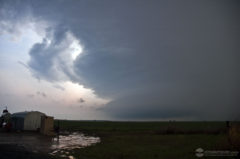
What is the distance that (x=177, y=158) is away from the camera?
17.3 metres

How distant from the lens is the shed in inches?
1944

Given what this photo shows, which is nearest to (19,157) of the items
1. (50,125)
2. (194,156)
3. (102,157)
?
(102,157)

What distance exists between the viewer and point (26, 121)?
49.5m

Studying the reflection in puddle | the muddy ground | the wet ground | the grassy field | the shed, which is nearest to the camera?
→ the muddy ground

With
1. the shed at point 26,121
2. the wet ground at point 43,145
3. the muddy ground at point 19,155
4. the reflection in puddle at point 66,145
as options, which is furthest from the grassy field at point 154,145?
the shed at point 26,121

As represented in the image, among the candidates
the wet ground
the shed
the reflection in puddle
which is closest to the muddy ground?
the wet ground

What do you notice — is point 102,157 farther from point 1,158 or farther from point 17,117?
point 17,117

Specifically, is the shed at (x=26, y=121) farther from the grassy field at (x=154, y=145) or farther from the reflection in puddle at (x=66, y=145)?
the reflection in puddle at (x=66, y=145)

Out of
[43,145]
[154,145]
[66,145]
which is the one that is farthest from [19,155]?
[154,145]

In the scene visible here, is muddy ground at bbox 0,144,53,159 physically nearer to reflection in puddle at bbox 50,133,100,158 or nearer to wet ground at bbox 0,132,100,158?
wet ground at bbox 0,132,100,158

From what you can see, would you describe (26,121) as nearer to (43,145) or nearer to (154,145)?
(43,145)

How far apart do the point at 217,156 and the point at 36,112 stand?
42.9 meters

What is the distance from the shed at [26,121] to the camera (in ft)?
162

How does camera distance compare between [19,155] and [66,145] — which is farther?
[66,145]
